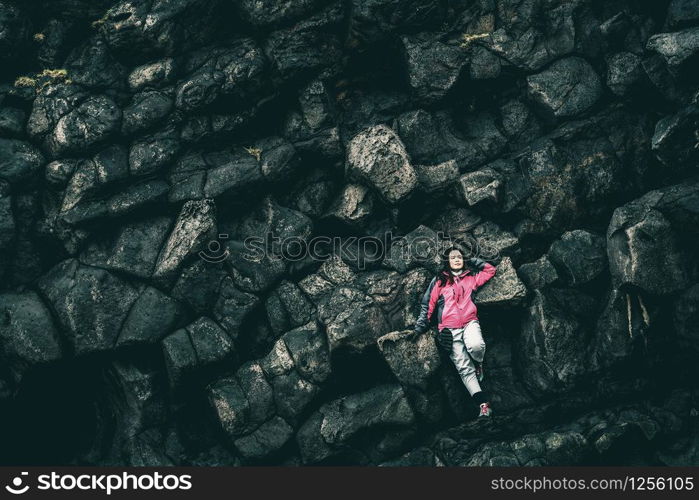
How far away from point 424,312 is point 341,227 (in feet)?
15.5

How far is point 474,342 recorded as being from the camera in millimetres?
17969

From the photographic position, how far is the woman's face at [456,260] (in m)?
19.1

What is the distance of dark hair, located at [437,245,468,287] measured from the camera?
19013 millimetres

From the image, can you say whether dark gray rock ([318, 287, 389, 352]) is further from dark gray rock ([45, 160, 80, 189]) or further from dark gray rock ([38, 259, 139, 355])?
dark gray rock ([45, 160, 80, 189])

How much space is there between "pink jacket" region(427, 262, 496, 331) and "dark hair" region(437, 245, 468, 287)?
12 cm

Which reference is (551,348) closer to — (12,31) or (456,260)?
(456,260)

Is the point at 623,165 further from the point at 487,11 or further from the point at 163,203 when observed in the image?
the point at 163,203

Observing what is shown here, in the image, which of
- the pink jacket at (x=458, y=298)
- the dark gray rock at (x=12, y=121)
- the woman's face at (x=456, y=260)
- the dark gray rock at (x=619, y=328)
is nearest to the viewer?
the dark gray rock at (x=619, y=328)

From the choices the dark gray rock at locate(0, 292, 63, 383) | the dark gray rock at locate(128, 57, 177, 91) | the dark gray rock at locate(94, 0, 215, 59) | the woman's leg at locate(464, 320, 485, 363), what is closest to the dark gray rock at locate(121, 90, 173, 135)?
the dark gray rock at locate(128, 57, 177, 91)

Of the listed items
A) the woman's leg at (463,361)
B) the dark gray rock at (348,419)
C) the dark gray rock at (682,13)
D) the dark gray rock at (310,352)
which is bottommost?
the dark gray rock at (348,419)

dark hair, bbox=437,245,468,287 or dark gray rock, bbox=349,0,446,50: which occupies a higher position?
dark gray rock, bbox=349,0,446,50

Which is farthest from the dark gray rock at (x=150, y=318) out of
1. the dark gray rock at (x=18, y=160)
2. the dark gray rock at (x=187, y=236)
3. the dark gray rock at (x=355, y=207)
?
the dark gray rock at (x=355, y=207)

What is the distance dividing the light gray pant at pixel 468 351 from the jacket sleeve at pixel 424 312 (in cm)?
90

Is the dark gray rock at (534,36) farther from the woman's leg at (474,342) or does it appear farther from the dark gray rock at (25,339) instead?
the dark gray rock at (25,339)
